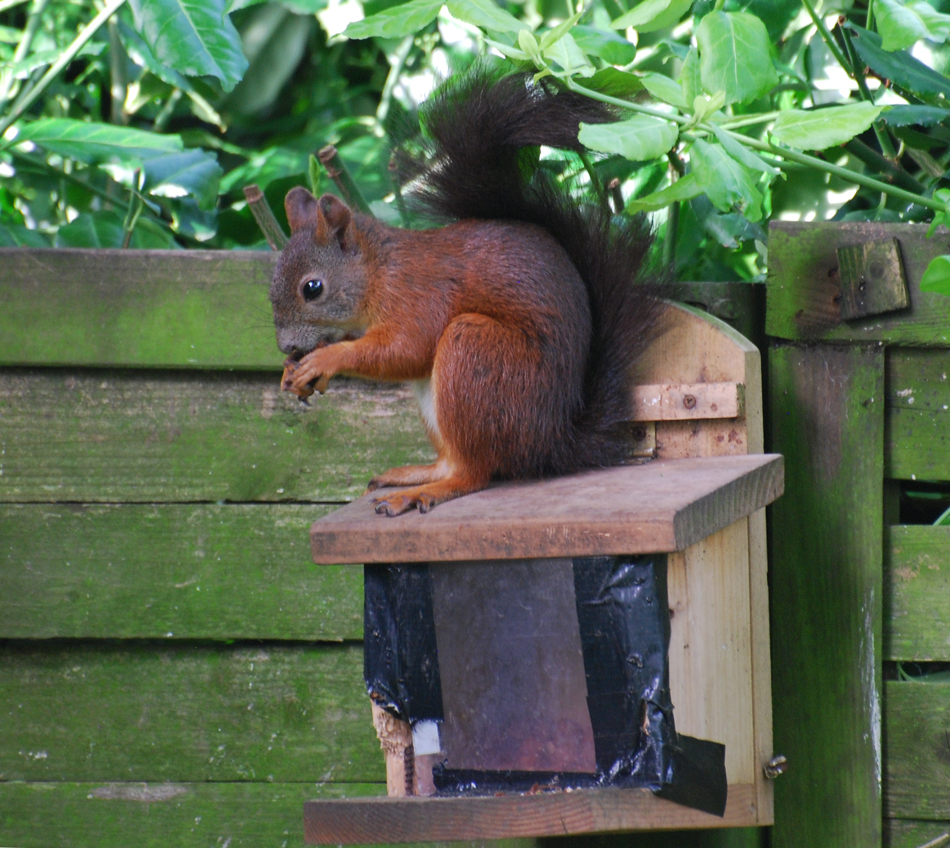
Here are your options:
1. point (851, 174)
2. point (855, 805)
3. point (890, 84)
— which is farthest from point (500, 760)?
point (890, 84)

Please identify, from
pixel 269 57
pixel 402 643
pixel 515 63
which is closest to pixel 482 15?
pixel 515 63

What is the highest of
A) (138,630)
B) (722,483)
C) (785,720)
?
(722,483)

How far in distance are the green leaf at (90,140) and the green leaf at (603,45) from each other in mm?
712

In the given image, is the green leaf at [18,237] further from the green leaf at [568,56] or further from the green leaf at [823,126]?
the green leaf at [823,126]

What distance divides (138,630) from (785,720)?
2.91 feet

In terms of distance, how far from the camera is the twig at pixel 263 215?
4.17 ft

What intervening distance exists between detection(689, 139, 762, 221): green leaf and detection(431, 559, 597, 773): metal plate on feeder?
375 millimetres

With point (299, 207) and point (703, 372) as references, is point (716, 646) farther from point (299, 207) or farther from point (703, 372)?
point (299, 207)

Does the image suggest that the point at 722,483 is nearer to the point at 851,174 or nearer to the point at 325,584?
the point at 851,174

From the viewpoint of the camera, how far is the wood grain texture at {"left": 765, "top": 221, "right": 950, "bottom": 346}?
3.90 ft

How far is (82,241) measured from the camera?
161cm

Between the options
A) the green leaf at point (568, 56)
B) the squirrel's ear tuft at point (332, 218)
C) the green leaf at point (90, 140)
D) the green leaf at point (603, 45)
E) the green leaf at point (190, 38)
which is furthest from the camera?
the green leaf at point (90, 140)

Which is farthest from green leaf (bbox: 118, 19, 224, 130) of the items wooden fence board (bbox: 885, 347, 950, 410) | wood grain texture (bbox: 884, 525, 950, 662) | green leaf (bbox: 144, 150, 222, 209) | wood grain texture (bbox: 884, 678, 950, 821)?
wood grain texture (bbox: 884, 678, 950, 821)

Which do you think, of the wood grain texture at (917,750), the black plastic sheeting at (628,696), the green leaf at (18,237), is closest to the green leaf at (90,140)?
the green leaf at (18,237)
